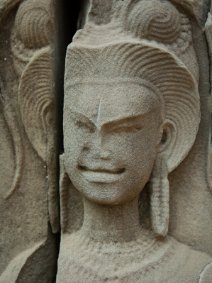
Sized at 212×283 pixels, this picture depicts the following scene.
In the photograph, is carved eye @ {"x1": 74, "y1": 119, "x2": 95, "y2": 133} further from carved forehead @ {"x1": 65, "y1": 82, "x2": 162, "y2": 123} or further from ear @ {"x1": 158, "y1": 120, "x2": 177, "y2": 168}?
ear @ {"x1": 158, "y1": 120, "x2": 177, "y2": 168}

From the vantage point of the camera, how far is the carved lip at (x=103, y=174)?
1755 mm

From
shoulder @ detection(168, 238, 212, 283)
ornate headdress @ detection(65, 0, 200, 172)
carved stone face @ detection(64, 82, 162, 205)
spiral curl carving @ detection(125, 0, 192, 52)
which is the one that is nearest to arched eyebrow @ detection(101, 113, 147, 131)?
carved stone face @ detection(64, 82, 162, 205)

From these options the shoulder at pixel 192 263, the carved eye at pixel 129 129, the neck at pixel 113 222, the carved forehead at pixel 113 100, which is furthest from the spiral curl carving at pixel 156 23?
the shoulder at pixel 192 263

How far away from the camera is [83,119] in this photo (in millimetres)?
1763

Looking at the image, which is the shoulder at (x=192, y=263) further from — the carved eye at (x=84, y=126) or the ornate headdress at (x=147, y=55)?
the carved eye at (x=84, y=126)

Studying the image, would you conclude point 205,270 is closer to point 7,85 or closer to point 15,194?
point 15,194

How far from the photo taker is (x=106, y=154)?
5.69ft

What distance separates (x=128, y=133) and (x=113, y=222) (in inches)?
11.1

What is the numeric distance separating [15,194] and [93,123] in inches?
15.8

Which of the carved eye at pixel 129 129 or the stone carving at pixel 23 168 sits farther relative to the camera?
the stone carving at pixel 23 168

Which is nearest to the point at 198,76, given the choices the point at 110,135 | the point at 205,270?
the point at 110,135

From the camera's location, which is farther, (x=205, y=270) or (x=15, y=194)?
(x=15, y=194)

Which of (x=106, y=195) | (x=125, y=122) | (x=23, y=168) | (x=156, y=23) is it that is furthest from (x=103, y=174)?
(x=156, y=23)

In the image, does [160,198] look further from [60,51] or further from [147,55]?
[60,51]
